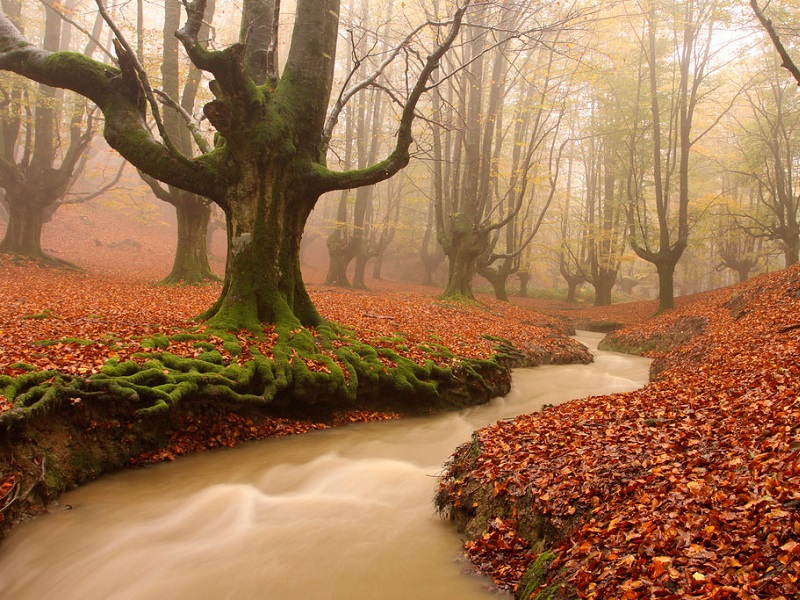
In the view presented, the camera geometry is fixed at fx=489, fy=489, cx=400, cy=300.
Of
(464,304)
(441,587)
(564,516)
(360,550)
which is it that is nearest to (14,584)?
(360,550)

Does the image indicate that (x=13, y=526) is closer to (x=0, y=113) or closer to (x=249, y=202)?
(x=249, y=202)

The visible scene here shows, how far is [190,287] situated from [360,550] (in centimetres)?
1222

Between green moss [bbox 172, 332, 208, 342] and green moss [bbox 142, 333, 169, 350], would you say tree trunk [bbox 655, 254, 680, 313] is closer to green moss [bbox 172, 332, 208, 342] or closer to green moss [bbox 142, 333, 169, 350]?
green moss [bbox 172, 332, 208, 342]

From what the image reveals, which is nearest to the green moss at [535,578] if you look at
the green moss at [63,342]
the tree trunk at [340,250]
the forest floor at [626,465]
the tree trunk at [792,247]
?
the forest floor at [626,465]

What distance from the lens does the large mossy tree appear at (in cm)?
737

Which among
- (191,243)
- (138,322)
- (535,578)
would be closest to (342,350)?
(138,322)

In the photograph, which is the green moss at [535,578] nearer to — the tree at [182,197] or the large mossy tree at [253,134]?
the large mossy tree at [253,134]

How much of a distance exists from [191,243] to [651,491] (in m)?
15.2

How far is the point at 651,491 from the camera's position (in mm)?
3629

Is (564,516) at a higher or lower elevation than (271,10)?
lower

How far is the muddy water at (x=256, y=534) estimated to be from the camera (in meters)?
3.73

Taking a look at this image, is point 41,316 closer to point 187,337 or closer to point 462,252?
point 187,337

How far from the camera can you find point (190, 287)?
14625mm

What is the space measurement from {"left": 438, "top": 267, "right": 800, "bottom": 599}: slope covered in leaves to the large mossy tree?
453 centimetres
